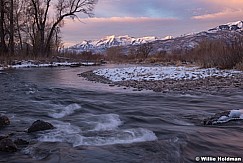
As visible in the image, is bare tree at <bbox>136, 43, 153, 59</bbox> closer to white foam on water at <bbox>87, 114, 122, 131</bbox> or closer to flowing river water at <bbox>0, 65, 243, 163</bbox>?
flowing river water at <bbox>0, 65, 243, 163</bbox>

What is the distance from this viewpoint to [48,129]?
256 inches

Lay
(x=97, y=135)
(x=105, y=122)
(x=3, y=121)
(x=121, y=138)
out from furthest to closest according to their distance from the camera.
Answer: (x=105, y=122) < (x=3, y=121) < (x=97, y=135) < (x=121, y=138)

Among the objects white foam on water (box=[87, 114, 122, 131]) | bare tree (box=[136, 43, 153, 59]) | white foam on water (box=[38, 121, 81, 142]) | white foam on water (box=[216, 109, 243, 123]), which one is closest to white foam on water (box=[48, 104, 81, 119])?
white foam on water (box=[87, 114, 122, 131])

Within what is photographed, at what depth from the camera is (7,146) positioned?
5.17 metres

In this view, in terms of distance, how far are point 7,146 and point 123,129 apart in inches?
94.2

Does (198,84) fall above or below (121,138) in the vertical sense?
above

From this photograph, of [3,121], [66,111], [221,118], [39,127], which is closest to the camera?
[39,127]

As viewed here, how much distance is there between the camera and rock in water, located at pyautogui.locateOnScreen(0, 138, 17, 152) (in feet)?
16.8

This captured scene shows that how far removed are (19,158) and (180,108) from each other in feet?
17.5

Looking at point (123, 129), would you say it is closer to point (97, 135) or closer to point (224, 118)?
point (97, 135)

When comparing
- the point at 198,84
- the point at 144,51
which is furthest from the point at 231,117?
the point at 144,51

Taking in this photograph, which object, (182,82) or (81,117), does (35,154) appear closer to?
(81,117)

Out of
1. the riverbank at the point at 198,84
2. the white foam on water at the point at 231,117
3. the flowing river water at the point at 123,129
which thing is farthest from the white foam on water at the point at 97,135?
the riverbank at the point at 198,84

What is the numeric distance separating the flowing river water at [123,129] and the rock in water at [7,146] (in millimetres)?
105
